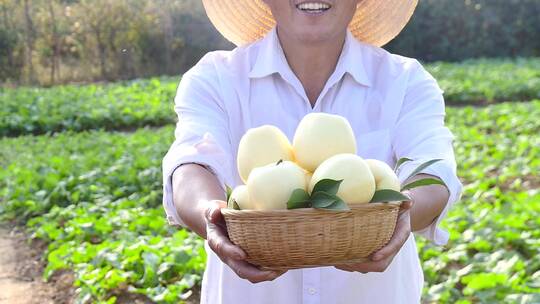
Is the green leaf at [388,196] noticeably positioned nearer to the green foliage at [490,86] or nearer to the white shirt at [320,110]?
the white shirt at [320,110]

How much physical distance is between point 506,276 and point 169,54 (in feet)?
48.4

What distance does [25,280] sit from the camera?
15.1ft

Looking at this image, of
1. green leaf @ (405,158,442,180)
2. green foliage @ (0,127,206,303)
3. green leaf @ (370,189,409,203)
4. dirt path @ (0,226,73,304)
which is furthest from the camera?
dirt path @ (0,226,73,304)

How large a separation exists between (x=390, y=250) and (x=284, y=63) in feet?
2.26

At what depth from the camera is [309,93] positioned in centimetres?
200

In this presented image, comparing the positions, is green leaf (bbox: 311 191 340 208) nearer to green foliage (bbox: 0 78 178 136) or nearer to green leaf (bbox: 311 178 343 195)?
green leaf (bbox: 311 178 343 195)

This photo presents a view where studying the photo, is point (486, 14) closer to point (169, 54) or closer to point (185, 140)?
point (169, 54)

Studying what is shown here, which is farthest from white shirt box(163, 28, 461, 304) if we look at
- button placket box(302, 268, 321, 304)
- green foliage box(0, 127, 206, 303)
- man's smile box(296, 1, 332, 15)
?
green foliage box(0, 127, 206, 303)

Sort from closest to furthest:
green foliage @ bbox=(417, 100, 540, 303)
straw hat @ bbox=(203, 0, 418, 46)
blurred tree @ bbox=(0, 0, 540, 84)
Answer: straw hat @ bbox=(203, 0, 418, 46) < green foliage @ bbox=(417, 100, 540, 303) < blurred tree @ bbox=(0, 0, 540, 84)

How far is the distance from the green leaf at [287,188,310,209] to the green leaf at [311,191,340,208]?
0.06 ft

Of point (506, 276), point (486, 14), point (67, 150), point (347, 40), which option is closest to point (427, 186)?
point (347, 40)

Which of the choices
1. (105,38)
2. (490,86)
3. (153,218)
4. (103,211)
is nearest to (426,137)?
(153,218)

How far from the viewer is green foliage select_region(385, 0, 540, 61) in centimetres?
2088

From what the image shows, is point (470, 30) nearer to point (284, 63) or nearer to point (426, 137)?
point (284, 63)
